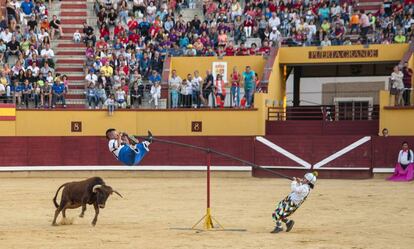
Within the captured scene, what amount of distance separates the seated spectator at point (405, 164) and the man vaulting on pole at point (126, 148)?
428 inches

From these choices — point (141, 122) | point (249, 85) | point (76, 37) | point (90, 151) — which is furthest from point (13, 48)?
point (249, 85)

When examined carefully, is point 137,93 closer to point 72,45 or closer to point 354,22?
point 72,45

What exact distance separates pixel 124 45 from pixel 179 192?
9957 millimetres

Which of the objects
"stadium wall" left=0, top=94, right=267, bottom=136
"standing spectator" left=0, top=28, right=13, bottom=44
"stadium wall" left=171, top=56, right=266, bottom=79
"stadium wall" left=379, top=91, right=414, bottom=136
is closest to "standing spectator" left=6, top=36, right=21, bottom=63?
"standing spectator" left=0, top=28, right=13, bottom=44

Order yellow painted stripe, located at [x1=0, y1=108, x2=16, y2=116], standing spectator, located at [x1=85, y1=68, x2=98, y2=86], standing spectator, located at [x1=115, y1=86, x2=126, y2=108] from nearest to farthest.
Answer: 1. yellow painted stripe, located at [x1=0, y1=108, x2=16, y2=116]
2. standing spectator, located at [x1=115, y1=86, x2=126, y2=108]
3. standing spectator, located at [x1=85, y1=68, x2=98, y2=86]

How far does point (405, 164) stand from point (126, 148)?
1130 centimetres

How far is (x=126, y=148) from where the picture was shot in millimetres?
13297

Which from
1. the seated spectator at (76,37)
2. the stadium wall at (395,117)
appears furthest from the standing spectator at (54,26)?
the stadium wall at (395,117)

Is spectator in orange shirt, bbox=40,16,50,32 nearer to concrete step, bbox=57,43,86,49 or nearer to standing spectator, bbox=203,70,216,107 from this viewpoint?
concrete step, bbox=57,43,86,49

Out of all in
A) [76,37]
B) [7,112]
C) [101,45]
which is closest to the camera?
[7,112]

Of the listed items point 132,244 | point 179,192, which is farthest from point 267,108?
point 132,244

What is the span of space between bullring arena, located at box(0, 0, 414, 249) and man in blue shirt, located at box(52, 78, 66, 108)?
0.05m

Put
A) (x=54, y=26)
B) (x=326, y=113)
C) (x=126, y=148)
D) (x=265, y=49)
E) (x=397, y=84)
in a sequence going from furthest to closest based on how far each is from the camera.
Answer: (x=54, y=26) → (x=265, y=49) → (x=326, y=113) → (x=397, y=84) → (x=126, y=148)

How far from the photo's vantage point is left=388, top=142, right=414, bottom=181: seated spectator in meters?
22.6
